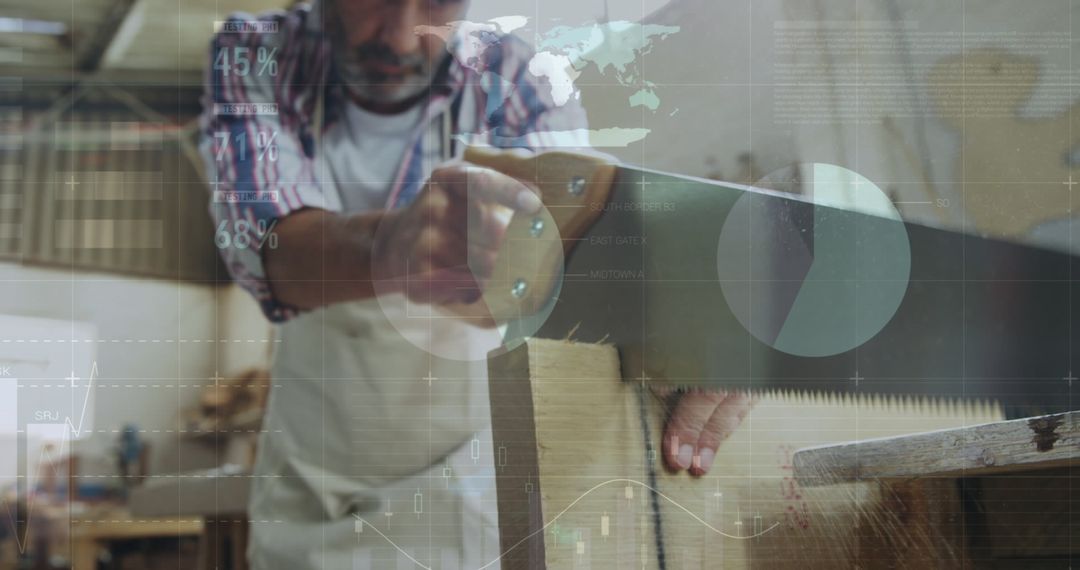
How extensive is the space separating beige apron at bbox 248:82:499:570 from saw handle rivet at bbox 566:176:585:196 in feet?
Result: 1.18

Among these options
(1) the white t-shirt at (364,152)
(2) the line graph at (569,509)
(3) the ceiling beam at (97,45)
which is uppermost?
(3) the ceiling beam at (97,45)

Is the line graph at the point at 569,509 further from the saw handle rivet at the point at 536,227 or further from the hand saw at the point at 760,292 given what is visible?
the saw handle rivet at the point at 536,227

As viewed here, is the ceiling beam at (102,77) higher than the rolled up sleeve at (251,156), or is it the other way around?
the ceiling beam at (102,77)

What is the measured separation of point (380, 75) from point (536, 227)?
48cm

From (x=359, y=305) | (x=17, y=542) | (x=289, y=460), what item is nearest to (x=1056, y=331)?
(x=359, y=305)

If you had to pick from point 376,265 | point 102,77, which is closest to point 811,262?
point 376,265

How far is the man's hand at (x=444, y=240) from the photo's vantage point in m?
1.71

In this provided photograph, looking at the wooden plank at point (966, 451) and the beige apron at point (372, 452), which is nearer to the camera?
the wooden plank at point (966, 451)

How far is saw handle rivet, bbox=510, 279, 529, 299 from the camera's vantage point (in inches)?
67.3

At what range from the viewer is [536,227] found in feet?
5.62

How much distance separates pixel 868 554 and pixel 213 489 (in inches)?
57.0

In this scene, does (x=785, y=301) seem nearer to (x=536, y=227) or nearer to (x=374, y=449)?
(x=536, y=227)

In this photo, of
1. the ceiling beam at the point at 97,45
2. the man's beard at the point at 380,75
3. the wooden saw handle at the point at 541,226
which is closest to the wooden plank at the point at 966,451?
the wooden saw handle at the point at 541,226

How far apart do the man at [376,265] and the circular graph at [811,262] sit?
0.22m
